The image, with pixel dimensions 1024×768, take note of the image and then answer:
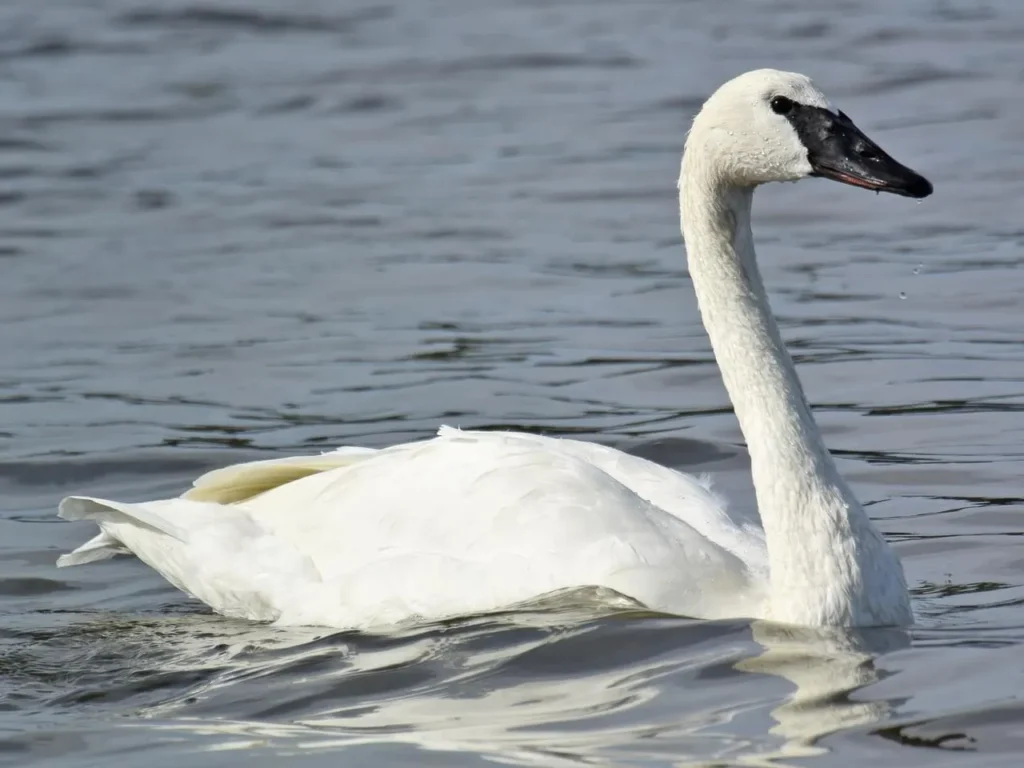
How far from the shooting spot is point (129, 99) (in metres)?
18.2

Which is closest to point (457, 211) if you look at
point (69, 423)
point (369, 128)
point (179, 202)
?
point (179, 202)

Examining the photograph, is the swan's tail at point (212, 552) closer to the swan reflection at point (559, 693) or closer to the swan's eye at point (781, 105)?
the swan reflection at point (559, 693)

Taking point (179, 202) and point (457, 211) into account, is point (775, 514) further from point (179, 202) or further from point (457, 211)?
point (179, 202)

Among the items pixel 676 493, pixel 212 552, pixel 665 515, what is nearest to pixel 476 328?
pixel 212 552

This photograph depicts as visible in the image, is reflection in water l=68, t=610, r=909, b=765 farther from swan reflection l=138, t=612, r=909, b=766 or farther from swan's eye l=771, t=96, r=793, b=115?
swan's eye l=771, t=96, r=793, b=115

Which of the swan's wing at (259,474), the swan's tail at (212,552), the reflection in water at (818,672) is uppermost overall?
the swan's wing at (259,474)

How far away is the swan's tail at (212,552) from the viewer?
6.99 m

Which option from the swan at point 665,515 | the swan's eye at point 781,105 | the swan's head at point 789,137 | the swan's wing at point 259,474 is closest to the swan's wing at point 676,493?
the swan at point 665,515

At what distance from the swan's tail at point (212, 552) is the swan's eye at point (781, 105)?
2.16m

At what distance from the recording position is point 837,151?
20.8 ft

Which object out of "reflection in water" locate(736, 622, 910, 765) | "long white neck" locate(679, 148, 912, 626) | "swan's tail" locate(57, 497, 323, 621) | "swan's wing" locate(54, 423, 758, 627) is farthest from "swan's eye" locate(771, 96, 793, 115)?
"swan's tail" locate(57, 497, 323, 621)

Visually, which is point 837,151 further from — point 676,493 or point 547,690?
point 547,690

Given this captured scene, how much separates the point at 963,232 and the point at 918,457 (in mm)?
4603

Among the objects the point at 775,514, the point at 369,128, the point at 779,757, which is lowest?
the point at 779,757
